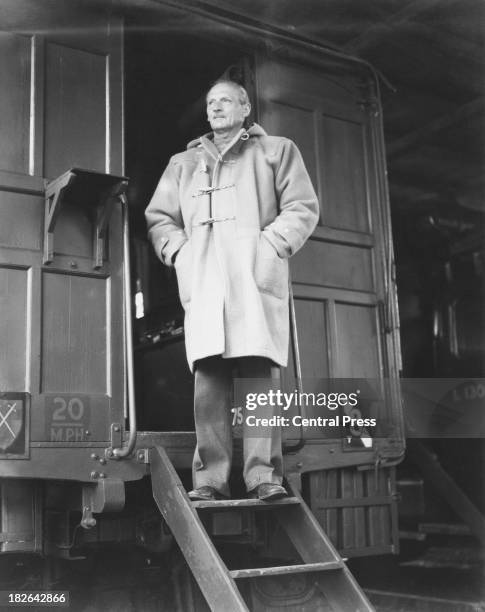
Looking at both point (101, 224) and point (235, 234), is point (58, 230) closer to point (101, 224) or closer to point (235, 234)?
point (101, 224)

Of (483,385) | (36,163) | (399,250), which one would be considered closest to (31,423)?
(36,163)

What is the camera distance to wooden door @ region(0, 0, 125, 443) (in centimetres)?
364

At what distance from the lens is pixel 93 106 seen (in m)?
4.05

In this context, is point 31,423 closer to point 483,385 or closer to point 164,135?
point 164,135

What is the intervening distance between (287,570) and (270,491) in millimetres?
377

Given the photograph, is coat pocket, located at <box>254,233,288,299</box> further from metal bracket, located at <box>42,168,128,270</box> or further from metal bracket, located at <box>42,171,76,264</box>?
metal bracket, located at <box>42,171,76,264</box>

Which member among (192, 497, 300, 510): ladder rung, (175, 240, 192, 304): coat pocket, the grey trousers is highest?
(175, 240, 192, 304): coat pocket

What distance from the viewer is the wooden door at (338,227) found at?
4648 mm

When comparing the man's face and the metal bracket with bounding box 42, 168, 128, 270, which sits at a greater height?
the man's face

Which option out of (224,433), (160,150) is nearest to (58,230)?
(224,433)

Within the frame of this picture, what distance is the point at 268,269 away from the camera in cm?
365

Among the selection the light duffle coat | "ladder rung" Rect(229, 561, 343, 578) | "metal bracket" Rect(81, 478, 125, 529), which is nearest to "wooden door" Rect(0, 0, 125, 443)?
"metal bracket" Rect(81, 478, 125, 529)

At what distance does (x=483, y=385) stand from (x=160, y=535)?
11.3ft

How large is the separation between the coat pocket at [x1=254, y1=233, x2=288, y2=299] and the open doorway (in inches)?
50.2
